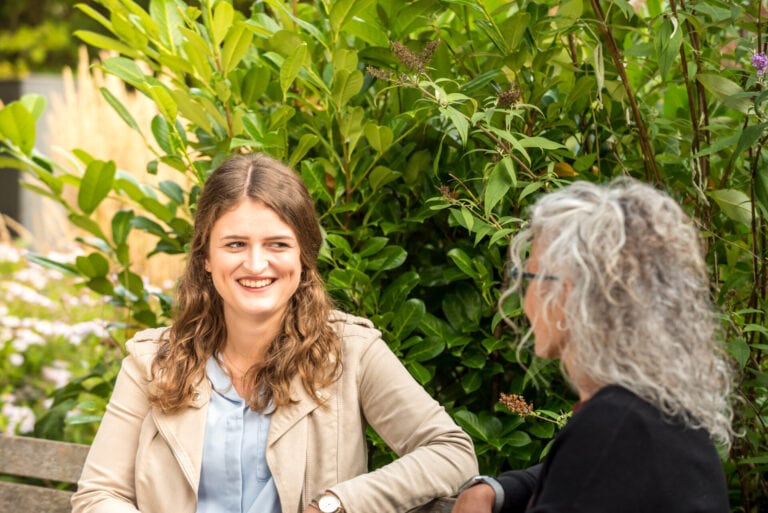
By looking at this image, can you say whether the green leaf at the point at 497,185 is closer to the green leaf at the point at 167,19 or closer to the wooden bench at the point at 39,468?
the green leaf at the point at 167,19

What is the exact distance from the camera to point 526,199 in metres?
2.30

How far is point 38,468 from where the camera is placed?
2.59m

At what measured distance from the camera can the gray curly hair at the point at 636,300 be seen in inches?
55.2

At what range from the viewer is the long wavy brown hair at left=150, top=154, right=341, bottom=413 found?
2115mm

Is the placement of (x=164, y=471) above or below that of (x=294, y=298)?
below

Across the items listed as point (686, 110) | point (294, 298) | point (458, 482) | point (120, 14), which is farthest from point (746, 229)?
point (120, 14)

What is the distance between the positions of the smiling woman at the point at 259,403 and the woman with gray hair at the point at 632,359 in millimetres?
643

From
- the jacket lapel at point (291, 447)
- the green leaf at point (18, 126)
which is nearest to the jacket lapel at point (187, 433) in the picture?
the jacket lapel at point (291, 447)

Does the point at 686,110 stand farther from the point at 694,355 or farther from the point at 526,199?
the point at 694,355

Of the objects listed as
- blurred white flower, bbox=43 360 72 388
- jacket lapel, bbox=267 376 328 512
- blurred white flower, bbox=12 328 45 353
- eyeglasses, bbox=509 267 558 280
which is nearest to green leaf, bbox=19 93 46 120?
jacket lapel, bbox=267 376 328 512

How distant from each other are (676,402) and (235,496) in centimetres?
101

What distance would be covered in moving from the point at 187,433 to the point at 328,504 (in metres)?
0.34

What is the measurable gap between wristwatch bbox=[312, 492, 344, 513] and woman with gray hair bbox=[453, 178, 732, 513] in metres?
0.61

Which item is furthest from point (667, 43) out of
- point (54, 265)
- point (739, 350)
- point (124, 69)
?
point (54, 265)
